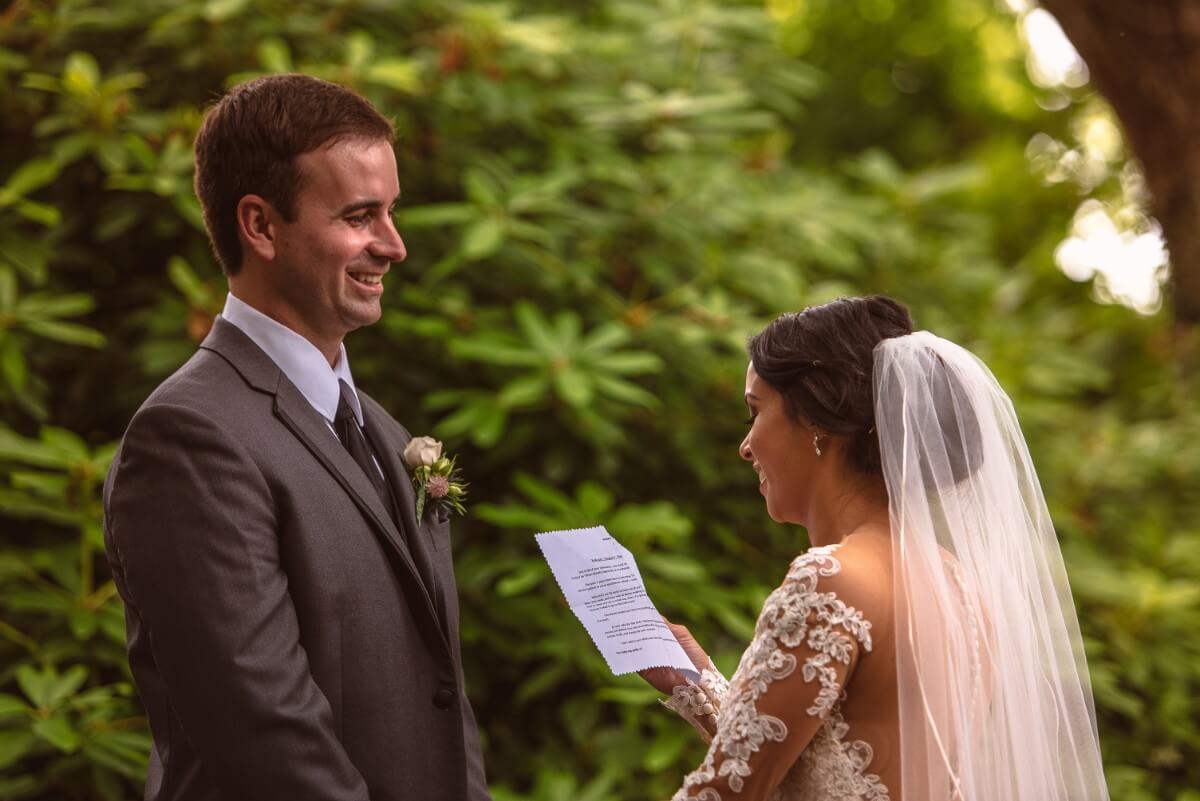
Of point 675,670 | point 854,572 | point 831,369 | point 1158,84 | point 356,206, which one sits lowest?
point 675,670

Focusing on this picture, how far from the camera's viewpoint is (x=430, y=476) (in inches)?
91.1

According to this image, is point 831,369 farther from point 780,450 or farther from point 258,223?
point 258,223

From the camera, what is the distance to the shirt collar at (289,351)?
2.13 meters

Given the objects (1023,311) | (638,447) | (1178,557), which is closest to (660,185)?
(638,447)

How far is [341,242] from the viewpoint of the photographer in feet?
6.89

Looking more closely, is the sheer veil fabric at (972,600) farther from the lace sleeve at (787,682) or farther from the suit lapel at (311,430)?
the suit lapel at (311,430)

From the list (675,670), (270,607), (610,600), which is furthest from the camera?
(675,670)

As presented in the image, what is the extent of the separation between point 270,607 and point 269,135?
82cm

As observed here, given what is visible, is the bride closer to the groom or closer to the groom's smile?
the groom

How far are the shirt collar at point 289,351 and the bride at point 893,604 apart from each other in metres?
0.81

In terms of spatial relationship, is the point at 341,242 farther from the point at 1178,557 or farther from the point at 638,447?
the point at 1178,557

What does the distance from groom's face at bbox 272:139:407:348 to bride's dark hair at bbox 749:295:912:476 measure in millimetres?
753

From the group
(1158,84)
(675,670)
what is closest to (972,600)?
(675,670)

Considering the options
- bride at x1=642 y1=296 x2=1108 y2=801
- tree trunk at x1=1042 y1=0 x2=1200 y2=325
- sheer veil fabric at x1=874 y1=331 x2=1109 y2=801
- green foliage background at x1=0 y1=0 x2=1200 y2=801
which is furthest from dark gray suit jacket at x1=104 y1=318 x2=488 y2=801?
tree trunk at x1=1042 y1=0 x2=1200 y2=325
